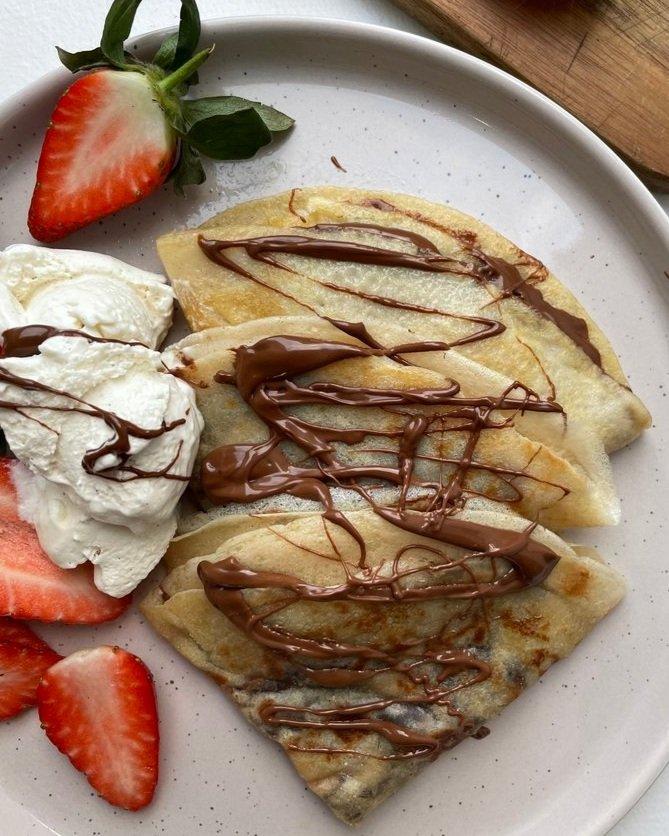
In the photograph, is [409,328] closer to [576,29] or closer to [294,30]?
[294,30]

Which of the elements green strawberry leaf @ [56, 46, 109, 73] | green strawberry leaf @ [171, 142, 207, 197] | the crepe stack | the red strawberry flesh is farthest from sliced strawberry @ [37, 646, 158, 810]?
green strawberry leaf @ [56, 46, 109, 73]

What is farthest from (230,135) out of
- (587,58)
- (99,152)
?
(587,58)

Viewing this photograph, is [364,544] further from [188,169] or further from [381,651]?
[188,169]

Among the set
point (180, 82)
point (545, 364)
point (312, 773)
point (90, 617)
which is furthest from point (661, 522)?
point (180, 82)

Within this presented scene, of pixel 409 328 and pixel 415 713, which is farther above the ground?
pixel 409 328

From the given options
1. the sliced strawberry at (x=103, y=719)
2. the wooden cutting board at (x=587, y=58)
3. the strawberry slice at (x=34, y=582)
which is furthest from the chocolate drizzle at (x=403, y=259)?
the sliced strawberry at (x=103, y=719)

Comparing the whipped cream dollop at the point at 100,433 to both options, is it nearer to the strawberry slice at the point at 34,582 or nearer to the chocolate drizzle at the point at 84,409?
the chocolate drizzle at the point at 84,409
